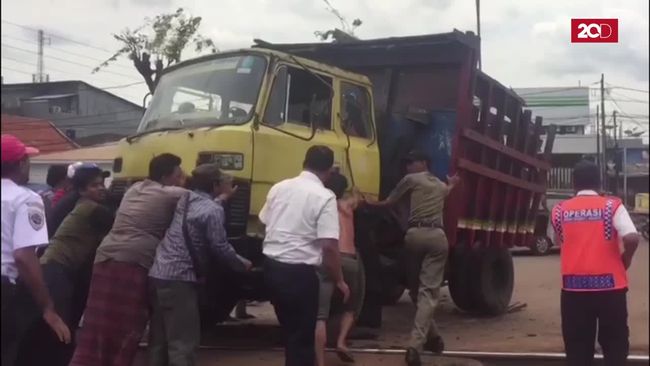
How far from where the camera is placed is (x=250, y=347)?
24.9ft

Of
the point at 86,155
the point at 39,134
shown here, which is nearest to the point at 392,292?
the point at 86,155

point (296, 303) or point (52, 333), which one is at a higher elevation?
point (296, 303)

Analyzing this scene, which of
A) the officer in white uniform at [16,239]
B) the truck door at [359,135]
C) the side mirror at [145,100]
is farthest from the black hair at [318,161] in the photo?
the side mirror at [145,100]

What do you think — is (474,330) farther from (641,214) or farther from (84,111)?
(84,111)

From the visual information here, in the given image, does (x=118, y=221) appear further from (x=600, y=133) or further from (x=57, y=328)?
(x=600, y=133)

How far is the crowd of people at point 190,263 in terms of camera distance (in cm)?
522

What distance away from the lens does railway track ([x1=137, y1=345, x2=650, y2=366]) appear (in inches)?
266

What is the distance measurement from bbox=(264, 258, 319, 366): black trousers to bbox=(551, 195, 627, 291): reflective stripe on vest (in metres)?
1.53

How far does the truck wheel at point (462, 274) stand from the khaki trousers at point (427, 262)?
185 cm

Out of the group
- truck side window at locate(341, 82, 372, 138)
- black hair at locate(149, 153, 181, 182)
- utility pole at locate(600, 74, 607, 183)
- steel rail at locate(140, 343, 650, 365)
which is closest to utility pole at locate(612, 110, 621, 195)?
utility pole at locate(600, 74, 607, 183)

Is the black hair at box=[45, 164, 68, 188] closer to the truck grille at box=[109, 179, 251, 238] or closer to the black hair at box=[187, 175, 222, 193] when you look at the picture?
the truck grille at box=[109, 179, 251, 238]

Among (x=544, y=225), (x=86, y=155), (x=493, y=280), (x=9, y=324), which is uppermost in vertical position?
(x=86, y=155)

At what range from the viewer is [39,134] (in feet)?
22.9

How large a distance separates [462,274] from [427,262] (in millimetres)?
2202
